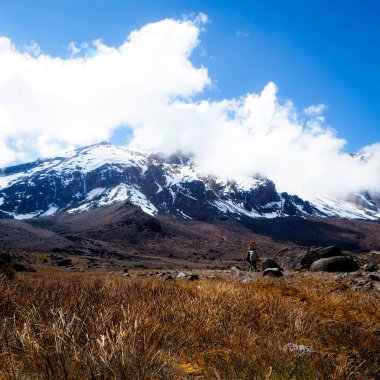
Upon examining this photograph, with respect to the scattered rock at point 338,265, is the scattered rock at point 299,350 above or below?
above

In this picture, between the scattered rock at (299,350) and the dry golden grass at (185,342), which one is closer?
the dry golden grass at (185,342)

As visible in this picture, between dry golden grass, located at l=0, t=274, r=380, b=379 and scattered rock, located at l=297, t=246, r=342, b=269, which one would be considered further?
scattered rock, located at l=297, t=246, r=342, b=269

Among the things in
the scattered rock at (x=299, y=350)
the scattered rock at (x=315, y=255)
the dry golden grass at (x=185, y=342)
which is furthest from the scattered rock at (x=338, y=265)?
the scattered rock at (x=299, y=350)

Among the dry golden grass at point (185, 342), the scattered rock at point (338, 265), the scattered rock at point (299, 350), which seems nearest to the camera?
the dry golden grass at point (185, 342)

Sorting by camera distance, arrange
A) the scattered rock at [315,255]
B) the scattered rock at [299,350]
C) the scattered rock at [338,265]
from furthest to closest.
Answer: the scattered rock at [315,255] → the scattered rock at [338,265] → the scattered rock at [299,350]

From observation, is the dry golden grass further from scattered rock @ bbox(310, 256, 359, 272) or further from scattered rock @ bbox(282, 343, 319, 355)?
scattered rock @ bbox(310, 256, 359, 272)

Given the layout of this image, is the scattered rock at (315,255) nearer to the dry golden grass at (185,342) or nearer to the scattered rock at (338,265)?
the scattered rock at (338,265)

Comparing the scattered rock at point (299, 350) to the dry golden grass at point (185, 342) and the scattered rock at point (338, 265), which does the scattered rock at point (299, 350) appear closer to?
the dry golden grass at point (185, 342)

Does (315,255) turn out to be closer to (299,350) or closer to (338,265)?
(338,265)

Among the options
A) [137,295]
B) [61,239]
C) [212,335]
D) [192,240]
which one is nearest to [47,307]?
[137,295]

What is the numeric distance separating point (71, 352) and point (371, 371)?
2.19 metres

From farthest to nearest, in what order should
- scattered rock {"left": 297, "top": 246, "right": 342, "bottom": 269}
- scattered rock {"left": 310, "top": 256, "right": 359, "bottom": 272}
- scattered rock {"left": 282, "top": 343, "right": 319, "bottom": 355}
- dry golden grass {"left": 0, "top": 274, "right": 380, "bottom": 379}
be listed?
scattered rock {"left": 297, "top": 246, "right": 342, "bottom": 269} → scattered rock {"left": 310, "top": 256, "right": 359, "bottom": 272} → scattered rock {"left": 282, "top": 343, "right": 319, "bottom": 355} → dry golden grass {"left": 0, "top": 274, "right": 380, "bottom": 379}

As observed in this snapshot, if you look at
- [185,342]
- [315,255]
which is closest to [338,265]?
[315,255]

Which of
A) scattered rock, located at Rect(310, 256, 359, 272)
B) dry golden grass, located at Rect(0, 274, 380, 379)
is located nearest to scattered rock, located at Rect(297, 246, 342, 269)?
scattered rock, located at Rect(310, 256, 359, 272)
